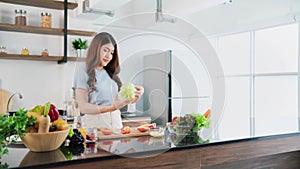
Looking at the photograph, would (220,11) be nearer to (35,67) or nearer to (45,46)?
(45,46)

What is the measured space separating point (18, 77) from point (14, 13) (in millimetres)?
776

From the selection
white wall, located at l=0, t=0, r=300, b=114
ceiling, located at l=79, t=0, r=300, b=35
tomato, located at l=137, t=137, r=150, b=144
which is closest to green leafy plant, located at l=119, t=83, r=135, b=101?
tomato, located at l=137, t=137, r=150, b=144

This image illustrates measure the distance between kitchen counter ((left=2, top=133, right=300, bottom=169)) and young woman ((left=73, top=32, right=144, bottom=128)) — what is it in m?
0.22

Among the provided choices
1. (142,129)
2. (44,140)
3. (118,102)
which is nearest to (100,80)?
(118,102)

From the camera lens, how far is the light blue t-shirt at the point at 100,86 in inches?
65.1

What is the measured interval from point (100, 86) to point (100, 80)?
4 centimetres

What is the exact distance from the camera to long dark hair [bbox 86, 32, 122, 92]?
1.59 meters

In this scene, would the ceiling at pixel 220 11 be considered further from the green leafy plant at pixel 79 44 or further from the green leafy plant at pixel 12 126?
the green leafy plant at pixel 12 126

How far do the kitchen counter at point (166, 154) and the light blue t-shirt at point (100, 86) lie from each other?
0.79ft

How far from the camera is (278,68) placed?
3832mm

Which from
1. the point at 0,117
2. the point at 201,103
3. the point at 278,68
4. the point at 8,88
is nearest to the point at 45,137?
the point at 0,117

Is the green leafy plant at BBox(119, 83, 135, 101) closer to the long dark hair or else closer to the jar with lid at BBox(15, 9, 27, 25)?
the long dark hair

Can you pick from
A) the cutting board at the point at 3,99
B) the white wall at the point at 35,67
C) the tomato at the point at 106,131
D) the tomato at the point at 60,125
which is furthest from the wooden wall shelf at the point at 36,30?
the tomato at the point at 60,125

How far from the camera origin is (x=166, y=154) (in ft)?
4.64
